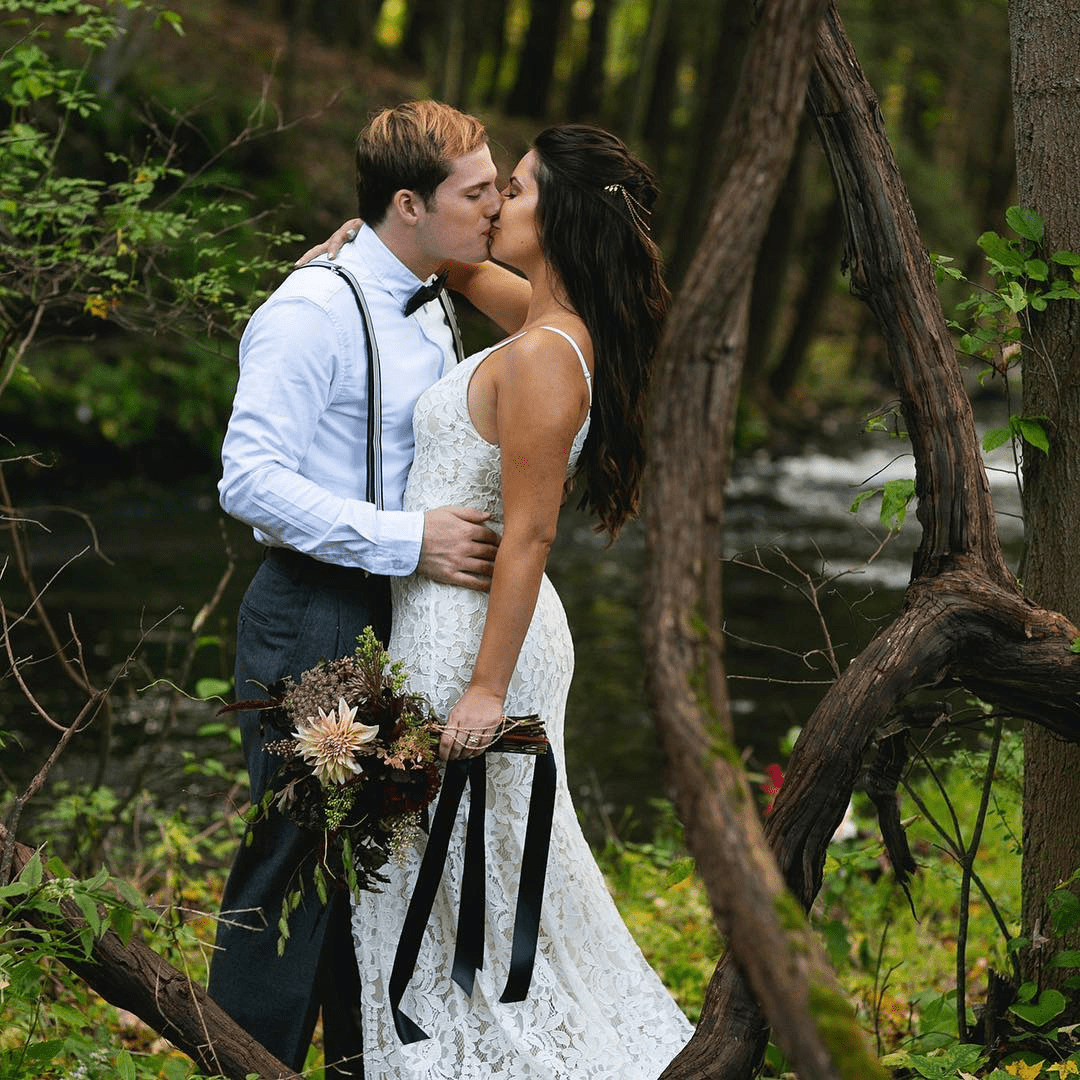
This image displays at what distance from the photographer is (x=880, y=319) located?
2760 mm

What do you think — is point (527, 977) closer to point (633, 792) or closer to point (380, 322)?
point (380, 322)

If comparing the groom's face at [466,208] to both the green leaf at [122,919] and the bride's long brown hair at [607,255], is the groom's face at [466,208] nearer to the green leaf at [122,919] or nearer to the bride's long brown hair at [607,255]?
the bride's long brown hair at [607,255]

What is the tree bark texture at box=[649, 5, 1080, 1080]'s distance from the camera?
103 inches

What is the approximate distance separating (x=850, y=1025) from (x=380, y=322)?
2.12 meters

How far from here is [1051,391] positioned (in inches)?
117

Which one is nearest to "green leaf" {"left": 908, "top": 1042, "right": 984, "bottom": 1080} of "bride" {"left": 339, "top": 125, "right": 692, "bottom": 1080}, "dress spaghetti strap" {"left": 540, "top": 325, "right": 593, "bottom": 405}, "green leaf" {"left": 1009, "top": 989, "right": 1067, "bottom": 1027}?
"green leaf" {"left": 1009, "top": 989, "right": 1067, "bottom": 1027}

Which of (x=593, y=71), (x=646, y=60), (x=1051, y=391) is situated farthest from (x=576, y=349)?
(x=593, y=71)

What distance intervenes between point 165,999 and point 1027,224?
2.45 metres

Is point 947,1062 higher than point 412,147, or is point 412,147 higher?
point 412,147

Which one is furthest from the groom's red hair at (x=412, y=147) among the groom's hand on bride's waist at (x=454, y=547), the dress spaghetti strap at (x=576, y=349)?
the groom's hand on bride's waist at (x=454, y=547)

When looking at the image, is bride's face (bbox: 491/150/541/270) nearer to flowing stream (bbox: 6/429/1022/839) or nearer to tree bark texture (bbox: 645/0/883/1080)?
tree bark texture (bbox: 645/0/883/1080)

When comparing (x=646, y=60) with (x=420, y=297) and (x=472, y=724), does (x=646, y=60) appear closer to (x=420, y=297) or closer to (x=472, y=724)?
(x=420, y=297)

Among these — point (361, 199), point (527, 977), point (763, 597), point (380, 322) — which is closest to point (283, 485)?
point (380, 322)

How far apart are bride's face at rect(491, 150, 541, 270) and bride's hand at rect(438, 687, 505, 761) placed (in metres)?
1.00
